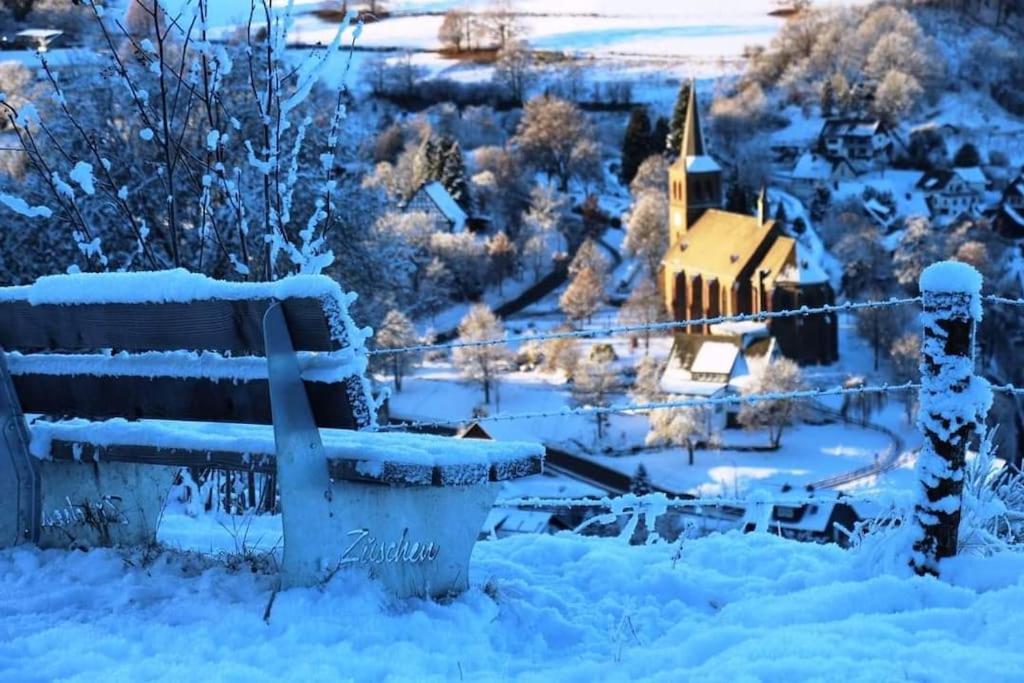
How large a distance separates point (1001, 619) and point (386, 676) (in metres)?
1.41

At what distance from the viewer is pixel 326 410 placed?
260 cm

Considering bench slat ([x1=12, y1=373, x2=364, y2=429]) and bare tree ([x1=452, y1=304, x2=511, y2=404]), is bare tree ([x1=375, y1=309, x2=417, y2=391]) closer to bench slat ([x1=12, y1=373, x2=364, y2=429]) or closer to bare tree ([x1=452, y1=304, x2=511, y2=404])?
bare tree ([x1=452, y1=304, x2=511, y2=404])

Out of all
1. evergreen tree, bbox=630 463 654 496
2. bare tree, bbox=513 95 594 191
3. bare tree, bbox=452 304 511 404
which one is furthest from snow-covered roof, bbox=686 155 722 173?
evergreen tree, bbox=630 463 654 496

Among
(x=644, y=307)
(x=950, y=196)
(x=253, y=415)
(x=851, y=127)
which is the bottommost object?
(x=644, y=307)

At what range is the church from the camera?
3055cm

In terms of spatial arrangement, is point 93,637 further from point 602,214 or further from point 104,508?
point 602,214

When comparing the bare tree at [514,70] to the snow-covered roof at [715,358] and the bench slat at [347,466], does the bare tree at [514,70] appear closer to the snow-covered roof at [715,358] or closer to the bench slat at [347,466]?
the snow-covered roof at [715,358]

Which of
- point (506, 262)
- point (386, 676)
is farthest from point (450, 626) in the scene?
point (506, 262)

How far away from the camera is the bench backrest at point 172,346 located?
249 cm

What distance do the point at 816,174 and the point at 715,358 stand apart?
2055 centimetres

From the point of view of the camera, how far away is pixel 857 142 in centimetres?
4725

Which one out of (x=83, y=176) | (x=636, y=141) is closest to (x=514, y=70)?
(x=636, y=141)

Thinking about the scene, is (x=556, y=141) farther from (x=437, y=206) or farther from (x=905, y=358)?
(x=905, y=358)

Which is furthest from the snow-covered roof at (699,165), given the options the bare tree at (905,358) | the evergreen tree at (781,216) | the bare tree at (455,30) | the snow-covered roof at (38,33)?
the snow-covered roof at (38,33)
